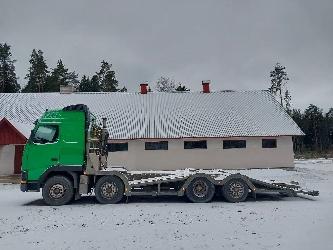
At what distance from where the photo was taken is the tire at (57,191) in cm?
1284

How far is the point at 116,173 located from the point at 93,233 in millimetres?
4815

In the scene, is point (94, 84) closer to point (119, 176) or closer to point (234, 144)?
point (234, 144)

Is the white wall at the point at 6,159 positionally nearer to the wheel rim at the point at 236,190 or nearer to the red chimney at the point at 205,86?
the red chimney at the point at 205,86

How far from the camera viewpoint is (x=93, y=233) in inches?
328

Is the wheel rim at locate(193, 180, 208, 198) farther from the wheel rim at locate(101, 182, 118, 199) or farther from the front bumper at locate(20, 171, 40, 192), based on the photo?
the front bumper at locate(20, 171, 40, 192)

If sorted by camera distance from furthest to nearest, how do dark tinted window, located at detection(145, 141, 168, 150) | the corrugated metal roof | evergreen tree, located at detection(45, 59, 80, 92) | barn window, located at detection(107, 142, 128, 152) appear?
evergreen tree, located at detection(45, 59, 80, 92) → the corrugated metal roof → dark tinted window, located at detection(145, 141, 168, 150) → barn window, located at detection(107, 142, 128, 152)

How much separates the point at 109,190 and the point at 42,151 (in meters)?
2.53

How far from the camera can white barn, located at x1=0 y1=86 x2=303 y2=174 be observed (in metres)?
29.6

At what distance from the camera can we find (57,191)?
12.9m

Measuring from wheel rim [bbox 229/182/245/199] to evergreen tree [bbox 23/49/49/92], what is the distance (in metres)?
63.1

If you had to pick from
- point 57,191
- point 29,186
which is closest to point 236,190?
point 57,191

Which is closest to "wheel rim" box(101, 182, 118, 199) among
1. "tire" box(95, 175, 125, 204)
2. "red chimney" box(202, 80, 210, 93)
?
"tire" box(95, 175, 125, 204)

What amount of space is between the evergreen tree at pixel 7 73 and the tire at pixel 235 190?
Answer: 211 ft

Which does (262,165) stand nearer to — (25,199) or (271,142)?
(271,142)
